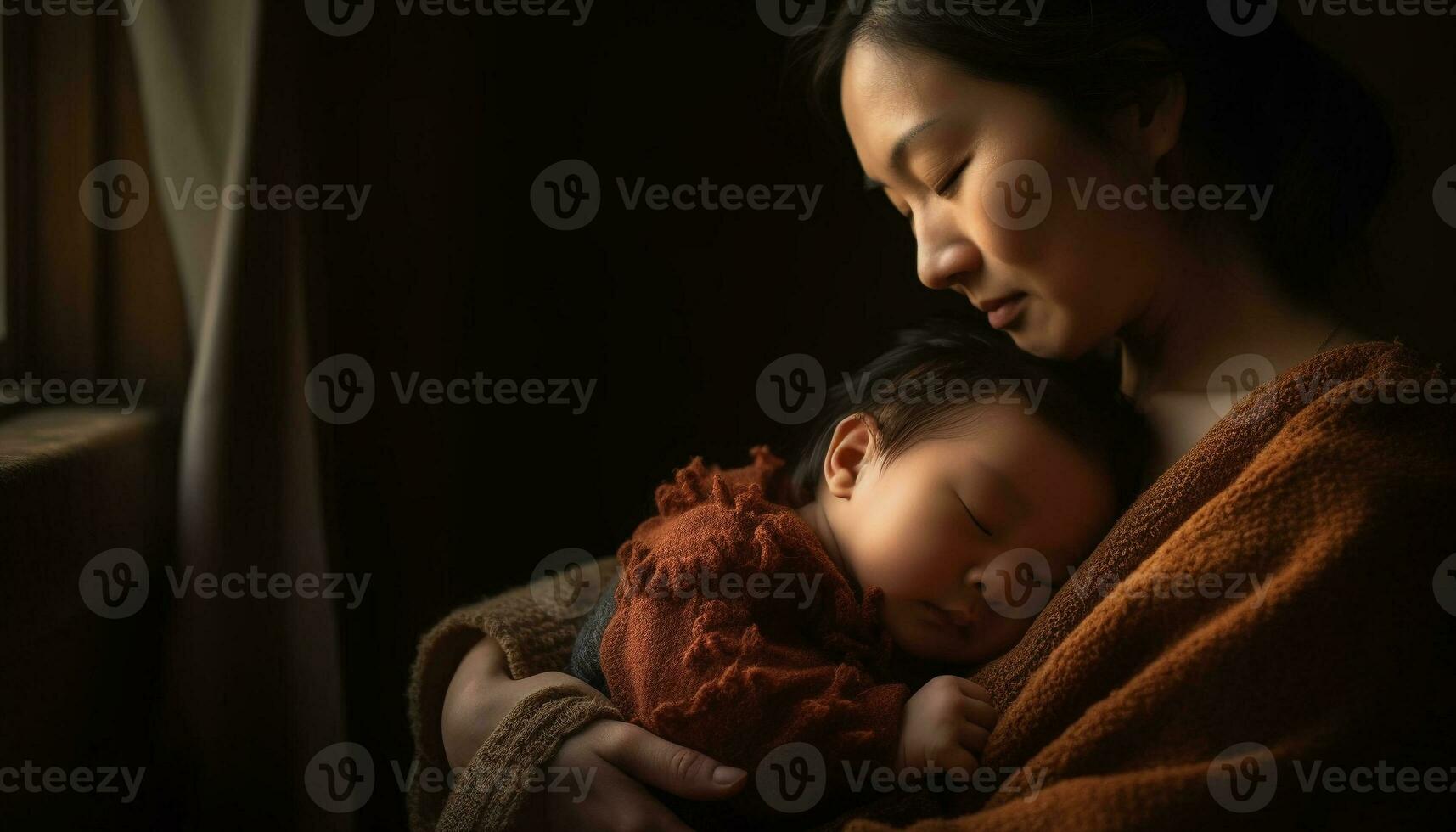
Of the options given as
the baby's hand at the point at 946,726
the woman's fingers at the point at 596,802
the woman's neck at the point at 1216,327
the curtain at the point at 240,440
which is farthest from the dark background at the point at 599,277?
the baby's hand at the point at 946,726

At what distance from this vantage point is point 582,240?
163 centimetres

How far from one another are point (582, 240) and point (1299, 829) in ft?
4.10

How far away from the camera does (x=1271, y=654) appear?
2.31 ft

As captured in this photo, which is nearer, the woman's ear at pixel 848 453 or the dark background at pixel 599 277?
the woman's ear at pixel 848 453

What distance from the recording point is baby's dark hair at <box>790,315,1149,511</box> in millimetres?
992

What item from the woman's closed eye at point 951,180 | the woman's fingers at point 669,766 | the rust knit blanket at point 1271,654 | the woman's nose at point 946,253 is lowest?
the woman's fingers at point 669,766

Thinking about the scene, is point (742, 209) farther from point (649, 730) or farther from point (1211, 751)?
point (1211, 751)

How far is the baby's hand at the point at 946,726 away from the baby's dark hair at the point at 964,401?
9.6 inches

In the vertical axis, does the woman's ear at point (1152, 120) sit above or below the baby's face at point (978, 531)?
above

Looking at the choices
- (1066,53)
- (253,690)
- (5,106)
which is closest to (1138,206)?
(1066,53)

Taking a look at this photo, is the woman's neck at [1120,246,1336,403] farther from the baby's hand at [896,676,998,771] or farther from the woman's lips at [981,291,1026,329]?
the baby's hand at [896,676,998,771]

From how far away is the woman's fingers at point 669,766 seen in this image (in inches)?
30.4

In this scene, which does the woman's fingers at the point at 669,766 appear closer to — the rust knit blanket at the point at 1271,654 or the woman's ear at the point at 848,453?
the rust knit blanket at the point at 1271,654

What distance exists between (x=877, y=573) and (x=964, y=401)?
189 millimetres
